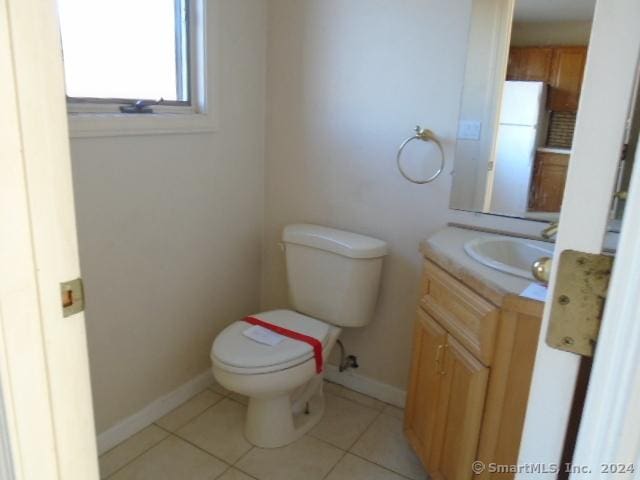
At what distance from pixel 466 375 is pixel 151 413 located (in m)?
1.31

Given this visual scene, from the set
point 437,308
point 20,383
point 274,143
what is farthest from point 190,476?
point 274,143

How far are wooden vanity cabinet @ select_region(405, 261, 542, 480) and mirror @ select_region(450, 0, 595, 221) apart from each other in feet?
1.48

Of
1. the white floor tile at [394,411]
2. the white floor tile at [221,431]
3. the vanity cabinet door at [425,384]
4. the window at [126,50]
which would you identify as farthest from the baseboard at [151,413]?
the window at [126,50]

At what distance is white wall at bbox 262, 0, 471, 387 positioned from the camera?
73.2 inches

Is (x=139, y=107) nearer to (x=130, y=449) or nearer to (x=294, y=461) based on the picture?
(x=130, y=449)

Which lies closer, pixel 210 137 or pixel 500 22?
pixel 500 22

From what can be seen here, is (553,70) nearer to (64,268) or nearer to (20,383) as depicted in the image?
(64,268)

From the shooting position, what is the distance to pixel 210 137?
2025 mm

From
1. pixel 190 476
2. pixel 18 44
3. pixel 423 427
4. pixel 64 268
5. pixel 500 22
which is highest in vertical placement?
pixel 500 22

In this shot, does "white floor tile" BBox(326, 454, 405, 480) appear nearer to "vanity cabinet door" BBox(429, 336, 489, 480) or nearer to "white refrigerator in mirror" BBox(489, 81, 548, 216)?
"vanity cabinet door" BBox(429, 336, 489, 480)

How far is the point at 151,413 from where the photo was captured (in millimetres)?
1983

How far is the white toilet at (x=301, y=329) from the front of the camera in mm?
1704

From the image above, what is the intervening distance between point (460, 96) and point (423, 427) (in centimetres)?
121

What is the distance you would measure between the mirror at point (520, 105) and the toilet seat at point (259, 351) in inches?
31.6
